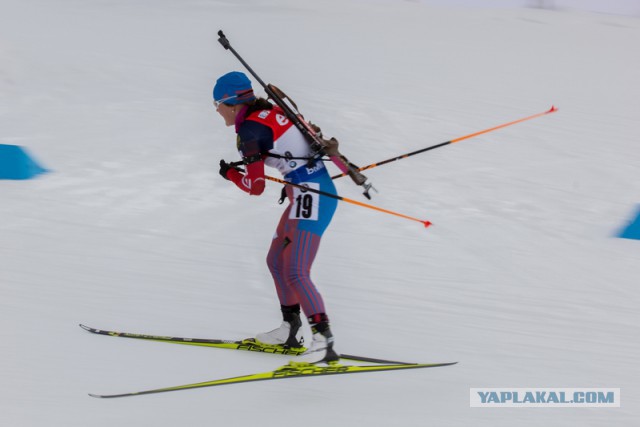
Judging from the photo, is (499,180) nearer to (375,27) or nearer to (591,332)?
(591,332)

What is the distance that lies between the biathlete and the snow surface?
1.29 ft

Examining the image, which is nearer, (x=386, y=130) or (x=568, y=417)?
(x=568, y=417)

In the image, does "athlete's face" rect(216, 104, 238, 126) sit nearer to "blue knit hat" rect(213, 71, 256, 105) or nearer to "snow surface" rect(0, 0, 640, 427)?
"blue knit hat" rect(213, 71, 256, 105)

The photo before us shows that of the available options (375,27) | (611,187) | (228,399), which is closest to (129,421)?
(228,399)

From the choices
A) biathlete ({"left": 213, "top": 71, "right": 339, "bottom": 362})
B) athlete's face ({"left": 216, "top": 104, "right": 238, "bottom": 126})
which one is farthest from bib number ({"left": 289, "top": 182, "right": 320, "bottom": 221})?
athlete's face ({"left": 216, "top": 104, "right": 238, "bottom": 126})

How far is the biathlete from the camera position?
13.0 ft

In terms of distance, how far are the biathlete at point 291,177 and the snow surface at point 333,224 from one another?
392mm

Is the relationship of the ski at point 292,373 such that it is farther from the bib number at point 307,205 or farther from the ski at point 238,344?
the bib number at point 307,205

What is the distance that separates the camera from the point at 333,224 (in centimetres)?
639

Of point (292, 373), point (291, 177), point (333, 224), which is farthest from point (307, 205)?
point (333, 224)

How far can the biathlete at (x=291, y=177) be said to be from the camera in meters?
3.96

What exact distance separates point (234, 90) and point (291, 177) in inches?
18.1

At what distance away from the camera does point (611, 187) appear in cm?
755

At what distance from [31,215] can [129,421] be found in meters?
2.80
